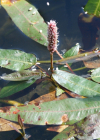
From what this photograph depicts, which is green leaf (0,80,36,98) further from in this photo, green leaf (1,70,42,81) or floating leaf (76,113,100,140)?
floating leaf (76,113,100,140)

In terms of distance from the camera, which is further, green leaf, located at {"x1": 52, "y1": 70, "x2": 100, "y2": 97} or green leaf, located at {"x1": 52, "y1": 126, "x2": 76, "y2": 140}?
green leaf, located at {"x1": 52, "y1": 70, "x2": 100, "y2": 97}

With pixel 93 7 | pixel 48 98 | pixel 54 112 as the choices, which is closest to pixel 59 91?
pixel 48 98

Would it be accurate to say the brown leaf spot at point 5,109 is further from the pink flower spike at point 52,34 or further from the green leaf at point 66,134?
the pink flower spike at point 52,34

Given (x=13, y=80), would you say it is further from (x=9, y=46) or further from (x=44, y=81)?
(x=9, y=46)

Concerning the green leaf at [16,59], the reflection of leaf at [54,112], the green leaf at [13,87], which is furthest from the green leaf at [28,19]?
the reflection of leaf at [54,112]

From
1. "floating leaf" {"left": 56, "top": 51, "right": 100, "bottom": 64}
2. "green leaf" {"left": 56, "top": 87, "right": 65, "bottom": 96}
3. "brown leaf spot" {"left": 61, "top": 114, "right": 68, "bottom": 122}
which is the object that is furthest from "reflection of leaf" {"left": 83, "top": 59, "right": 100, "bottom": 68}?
"brown leaf spot" {"left": 61, "top": 114, "right": 68, "bottom": 122}

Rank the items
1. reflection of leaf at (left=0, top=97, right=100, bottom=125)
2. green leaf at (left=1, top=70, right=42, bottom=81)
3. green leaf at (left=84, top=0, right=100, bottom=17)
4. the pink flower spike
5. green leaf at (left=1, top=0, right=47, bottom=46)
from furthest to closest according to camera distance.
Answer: green leaf at (left=84, top=0, right=100, bottom=17), green leaf at (left=1, top=0, right=47, bottom=46), green leaf at (left=1, top=70, right=42, bottom=81), reflection of leaf at (left=0, top=97, right=100, bottom=125), the pink flower spike

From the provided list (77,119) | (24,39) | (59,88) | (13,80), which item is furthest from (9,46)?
(77,119)
